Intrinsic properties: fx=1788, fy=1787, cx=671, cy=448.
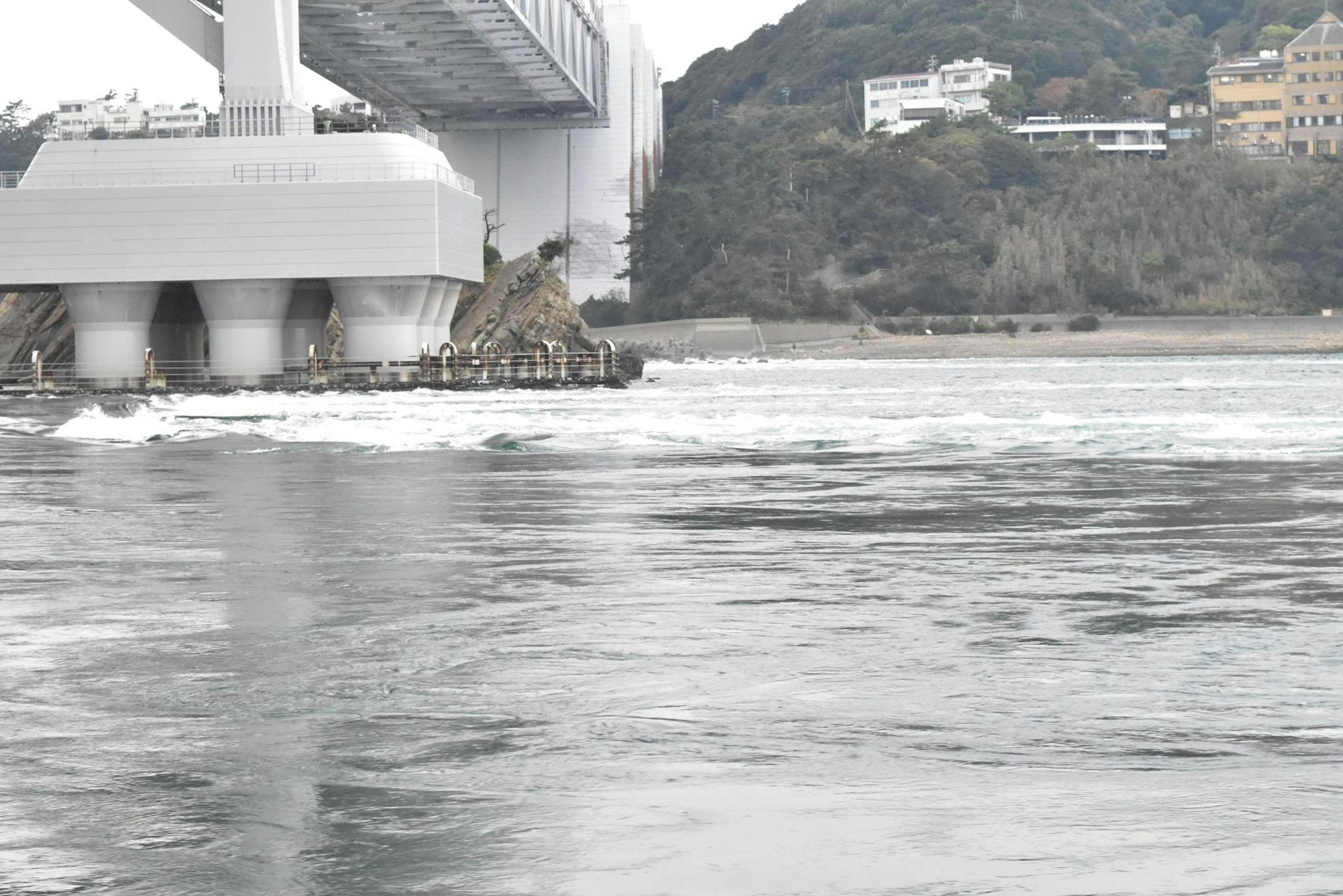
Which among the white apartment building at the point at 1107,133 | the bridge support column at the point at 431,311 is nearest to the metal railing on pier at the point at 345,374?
the bridge support column at the point at 431,311

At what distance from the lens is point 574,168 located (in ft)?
411

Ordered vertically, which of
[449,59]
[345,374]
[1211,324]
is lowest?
[345,374]

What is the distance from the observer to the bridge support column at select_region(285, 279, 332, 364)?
2741 inches

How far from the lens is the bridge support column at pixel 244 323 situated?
6394 cm

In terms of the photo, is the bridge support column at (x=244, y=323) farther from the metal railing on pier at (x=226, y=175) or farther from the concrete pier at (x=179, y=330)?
the metal railing on pier at (x=226, y=175)

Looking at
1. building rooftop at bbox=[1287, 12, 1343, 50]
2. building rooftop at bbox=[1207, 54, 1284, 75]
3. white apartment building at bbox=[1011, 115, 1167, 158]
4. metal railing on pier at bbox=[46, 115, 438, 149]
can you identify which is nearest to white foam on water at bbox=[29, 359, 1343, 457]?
metal railing on pier at bbox=[46, 115, 438, 149]

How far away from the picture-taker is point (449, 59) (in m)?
93.1

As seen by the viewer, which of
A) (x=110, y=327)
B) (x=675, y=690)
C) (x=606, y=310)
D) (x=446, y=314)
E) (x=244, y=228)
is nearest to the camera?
(x=675, y=690)

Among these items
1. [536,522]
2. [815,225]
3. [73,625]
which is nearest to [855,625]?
[73,625]

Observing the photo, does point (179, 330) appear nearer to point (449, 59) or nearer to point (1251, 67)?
point (449, 59)

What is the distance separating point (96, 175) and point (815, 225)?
10062cm

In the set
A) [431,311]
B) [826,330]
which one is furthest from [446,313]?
[826,330]

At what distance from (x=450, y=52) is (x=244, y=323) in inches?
1223

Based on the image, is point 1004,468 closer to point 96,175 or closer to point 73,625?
point 73,625
